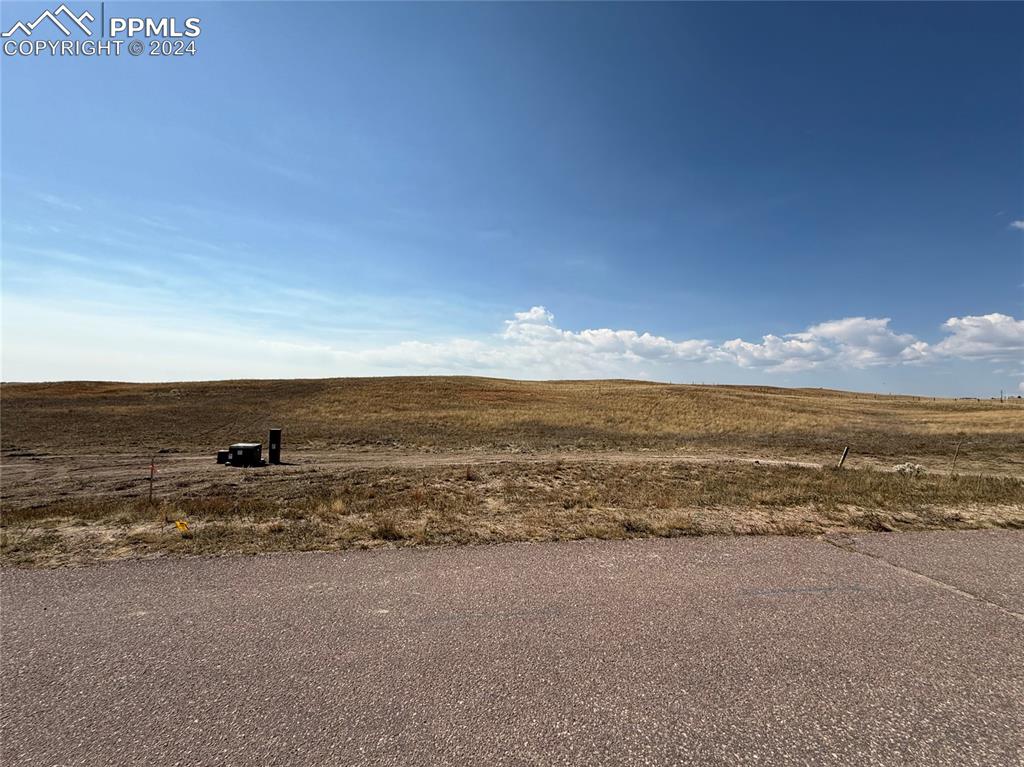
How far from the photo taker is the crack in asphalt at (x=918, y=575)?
5.36 metres

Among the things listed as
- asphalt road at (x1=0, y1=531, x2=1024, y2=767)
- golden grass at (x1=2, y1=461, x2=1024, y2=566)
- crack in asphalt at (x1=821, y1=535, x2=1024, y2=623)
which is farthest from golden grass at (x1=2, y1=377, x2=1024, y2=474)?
asphalt road at (x1=0, y1=531, x2=1024, y2=767)

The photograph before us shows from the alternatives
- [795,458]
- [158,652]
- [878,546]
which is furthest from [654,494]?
[795,458]

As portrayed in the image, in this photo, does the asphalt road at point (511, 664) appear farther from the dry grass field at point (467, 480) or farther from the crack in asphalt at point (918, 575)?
the dry grass field at point (467, 480)

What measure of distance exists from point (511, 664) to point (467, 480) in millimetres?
11413

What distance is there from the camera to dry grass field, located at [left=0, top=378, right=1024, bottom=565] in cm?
838

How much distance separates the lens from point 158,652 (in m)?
4.37

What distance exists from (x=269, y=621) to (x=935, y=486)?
1711 centimetres

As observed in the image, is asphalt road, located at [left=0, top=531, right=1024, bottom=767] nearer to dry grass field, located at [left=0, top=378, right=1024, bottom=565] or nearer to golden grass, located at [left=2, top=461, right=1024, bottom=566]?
golden grass, located at [left=2, top=461, right=1024, bottom=566]

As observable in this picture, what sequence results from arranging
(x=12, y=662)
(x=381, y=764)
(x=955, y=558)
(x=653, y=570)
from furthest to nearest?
(x=955, y=558) → (x=653, y=570) → (x=12, y=662) → (x=381, y=764)

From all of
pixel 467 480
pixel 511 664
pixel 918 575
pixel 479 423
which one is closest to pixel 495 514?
pixel 511 664

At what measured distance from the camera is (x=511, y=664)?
417cm

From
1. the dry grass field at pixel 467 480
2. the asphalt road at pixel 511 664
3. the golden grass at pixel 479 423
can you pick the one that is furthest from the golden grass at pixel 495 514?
the golden grass at pixel 479 423

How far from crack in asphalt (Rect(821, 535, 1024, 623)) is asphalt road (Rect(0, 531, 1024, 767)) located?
0.05 meters

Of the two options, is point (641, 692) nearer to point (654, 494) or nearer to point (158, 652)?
point (158, 652)
